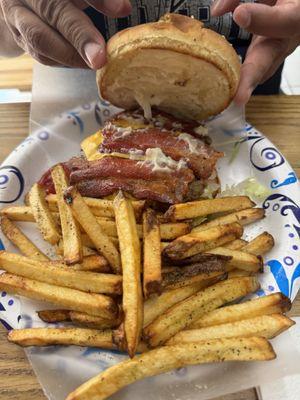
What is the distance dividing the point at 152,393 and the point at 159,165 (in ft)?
3.10

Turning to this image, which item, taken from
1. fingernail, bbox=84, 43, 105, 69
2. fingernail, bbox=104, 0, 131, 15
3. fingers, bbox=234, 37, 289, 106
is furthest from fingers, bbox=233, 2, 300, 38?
fingernail, bbox=84, 43, 105, 69

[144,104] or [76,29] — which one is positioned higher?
[76,29]

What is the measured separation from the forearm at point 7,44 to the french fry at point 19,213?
3.79ft

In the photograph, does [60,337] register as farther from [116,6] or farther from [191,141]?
[116,6]

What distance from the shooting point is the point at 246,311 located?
1.46 m

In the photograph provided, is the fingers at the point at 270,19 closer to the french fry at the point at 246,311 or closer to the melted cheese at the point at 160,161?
the melted cheese at the point at 160,161

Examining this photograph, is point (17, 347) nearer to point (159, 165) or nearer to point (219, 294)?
point (219, 294)

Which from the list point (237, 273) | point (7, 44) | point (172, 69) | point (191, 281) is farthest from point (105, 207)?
point (7, 44)

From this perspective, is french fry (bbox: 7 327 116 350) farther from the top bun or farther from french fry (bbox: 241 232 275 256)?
the top bun

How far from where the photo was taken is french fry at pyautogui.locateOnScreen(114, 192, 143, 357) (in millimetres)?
1342

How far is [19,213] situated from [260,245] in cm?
100

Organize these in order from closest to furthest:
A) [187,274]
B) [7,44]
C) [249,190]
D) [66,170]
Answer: [187,274]
[66,170]
[249,190]
[7,44]

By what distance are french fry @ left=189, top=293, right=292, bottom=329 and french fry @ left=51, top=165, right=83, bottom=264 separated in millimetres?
466

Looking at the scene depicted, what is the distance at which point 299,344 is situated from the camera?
1524 millimetres
